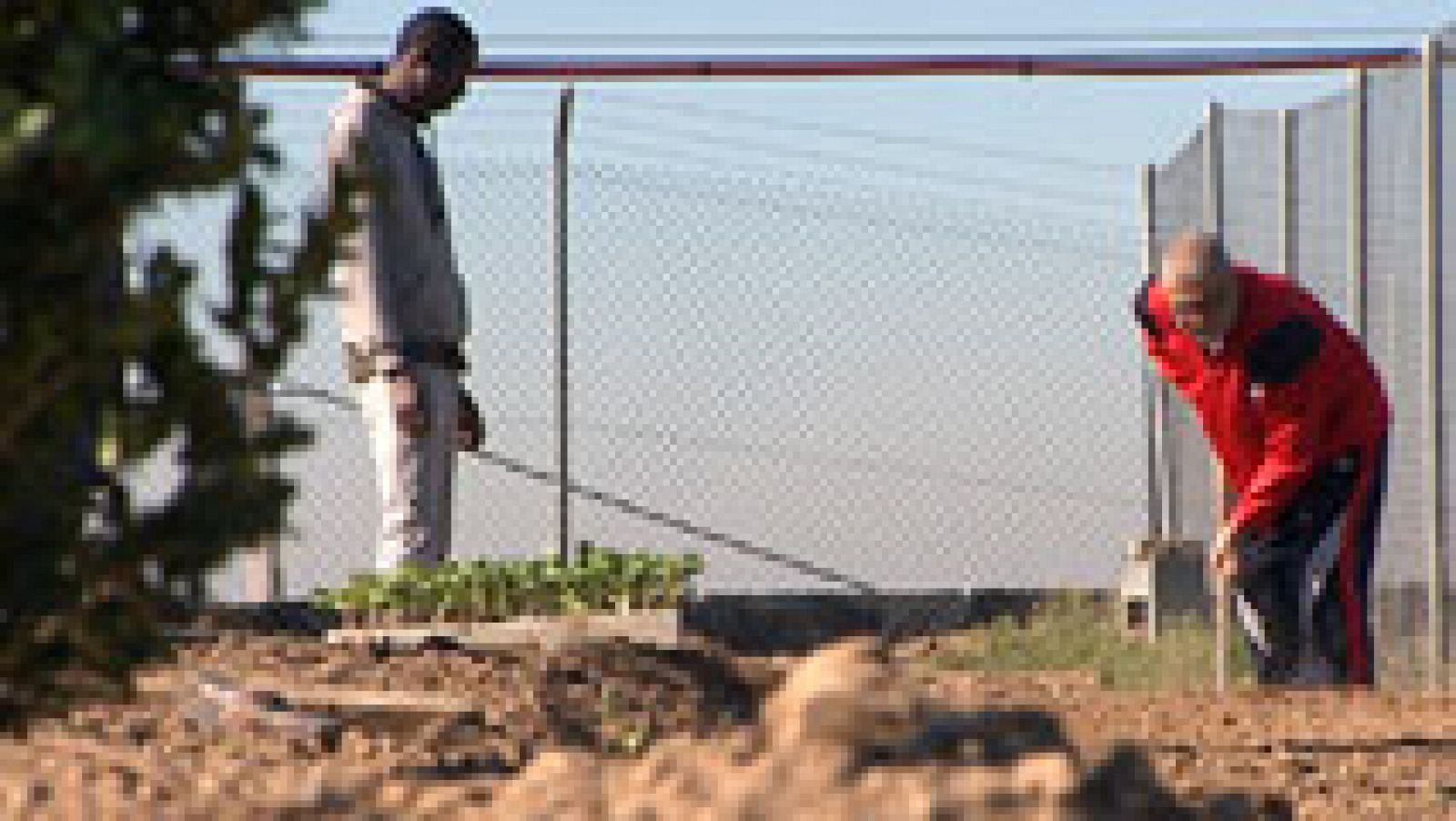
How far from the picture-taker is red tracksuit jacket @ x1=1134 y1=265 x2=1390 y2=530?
9602mm

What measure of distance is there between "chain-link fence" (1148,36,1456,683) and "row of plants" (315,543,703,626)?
312 centimetres

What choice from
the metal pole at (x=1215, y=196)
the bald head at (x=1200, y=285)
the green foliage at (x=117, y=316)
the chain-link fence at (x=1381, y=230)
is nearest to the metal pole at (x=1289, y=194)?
the chain-link fence at (x=1381, y=230)

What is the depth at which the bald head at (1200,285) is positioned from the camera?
922 cm

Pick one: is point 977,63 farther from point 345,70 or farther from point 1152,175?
point 345,70

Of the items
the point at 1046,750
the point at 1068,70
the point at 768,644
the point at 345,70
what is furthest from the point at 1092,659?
the point at 1046,750

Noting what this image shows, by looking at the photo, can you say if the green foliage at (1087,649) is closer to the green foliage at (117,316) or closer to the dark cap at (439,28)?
the dark cap at (439,28)

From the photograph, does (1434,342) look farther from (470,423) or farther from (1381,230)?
(470,423)

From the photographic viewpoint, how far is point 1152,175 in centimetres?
1248

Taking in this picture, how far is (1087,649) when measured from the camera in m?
12.3

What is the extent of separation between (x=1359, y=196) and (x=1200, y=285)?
2527mm

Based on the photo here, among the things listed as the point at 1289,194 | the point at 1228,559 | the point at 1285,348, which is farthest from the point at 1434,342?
the point at 1285,348

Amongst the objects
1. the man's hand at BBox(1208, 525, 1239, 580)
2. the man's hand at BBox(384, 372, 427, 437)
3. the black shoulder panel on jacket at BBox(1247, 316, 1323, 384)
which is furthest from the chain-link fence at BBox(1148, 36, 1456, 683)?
the man's hand at BBox(384, 372, 427, 437)

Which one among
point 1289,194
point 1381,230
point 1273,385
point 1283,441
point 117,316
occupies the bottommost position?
point 117,316

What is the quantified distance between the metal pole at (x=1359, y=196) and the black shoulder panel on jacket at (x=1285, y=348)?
6.68 feet
